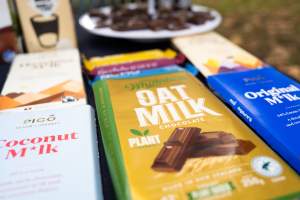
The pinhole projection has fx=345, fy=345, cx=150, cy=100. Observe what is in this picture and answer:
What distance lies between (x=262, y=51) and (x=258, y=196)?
2155 millimetres

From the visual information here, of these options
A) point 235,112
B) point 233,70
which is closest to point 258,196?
point 235,112

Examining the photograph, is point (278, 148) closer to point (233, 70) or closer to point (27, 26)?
point (233, 70)

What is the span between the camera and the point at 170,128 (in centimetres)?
46

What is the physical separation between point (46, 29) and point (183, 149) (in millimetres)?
469

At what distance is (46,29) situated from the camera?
0.74m

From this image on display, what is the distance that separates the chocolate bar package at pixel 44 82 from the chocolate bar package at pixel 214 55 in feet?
0.75

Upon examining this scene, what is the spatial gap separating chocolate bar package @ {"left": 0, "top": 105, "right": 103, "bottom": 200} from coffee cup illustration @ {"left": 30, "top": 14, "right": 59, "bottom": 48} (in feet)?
0.89

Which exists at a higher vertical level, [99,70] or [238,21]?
[99,70]

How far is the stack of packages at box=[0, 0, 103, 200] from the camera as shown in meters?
0.38

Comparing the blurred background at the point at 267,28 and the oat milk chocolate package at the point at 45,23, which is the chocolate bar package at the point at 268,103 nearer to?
the oat milk chocolate package at the point at 45,23

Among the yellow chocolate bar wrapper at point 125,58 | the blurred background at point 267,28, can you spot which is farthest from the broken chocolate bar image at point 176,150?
the blurred background at point 267,28

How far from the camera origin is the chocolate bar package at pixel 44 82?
557 millimetres

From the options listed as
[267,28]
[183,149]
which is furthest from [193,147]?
[267,28]

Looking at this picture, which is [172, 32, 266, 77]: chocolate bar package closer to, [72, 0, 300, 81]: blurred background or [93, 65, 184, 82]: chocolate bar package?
[93, 65, 184, 82]: chocolate bar package
